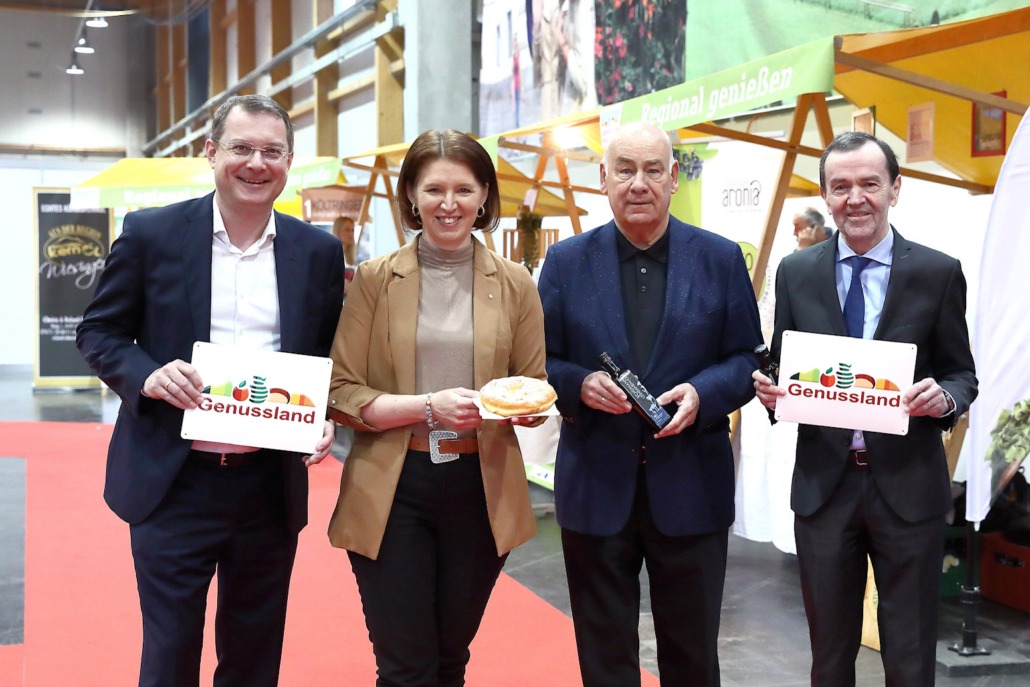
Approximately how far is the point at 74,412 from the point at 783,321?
11.5m

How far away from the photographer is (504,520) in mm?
2498

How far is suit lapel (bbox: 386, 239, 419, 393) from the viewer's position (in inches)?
97.5

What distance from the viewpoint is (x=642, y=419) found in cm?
263

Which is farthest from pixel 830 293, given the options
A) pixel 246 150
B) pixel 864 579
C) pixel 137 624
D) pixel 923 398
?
pixel 137 624

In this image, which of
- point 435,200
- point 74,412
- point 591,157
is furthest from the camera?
point 74,412

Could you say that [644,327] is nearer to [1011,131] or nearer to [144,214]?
[144,214]

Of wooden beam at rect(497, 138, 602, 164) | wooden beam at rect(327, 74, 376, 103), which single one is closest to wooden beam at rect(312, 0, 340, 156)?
wooden beam at rect(327, 74, 376, 103)

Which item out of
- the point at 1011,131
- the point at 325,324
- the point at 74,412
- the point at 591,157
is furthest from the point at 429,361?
the point at 74,412

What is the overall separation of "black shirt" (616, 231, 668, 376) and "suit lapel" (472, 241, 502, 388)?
0.34 metres

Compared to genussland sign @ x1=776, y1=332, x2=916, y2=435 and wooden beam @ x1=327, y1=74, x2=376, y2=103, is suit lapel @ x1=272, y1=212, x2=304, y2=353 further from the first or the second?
wooden beam @ x1=327, y1=74, x2=376, y2=103

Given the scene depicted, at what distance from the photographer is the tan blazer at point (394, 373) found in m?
2.47

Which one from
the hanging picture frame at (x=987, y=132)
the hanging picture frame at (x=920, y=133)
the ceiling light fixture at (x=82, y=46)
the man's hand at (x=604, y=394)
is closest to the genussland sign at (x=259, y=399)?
the man's hand at (x=604, y=394)

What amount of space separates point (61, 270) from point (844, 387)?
1446 centimetres

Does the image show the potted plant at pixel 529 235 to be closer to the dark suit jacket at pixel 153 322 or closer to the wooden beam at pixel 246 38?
the dark suit jacket at pixel 153 322
